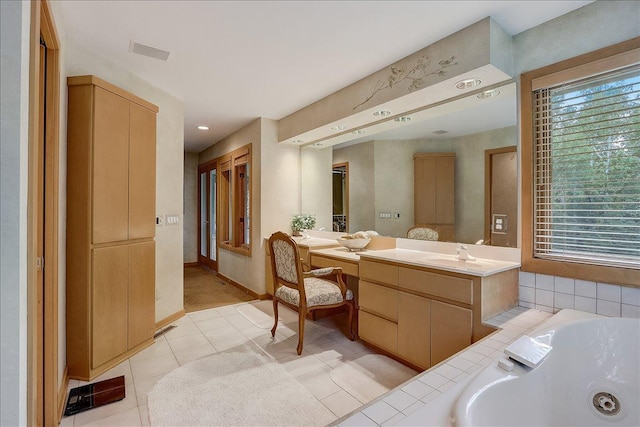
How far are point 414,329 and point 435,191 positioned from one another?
1197 millimetres

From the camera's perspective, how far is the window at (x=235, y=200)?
4.63m

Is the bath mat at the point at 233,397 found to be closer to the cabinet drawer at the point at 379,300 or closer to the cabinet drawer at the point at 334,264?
the cabinet drawer at the point at 379,300

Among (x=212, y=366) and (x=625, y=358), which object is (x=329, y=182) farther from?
(x=625, y=358)

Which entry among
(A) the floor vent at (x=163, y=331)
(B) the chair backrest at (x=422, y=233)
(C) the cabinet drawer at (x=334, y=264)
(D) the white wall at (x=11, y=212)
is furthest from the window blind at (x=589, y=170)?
(A) the floor vent at (x=163, y=331)

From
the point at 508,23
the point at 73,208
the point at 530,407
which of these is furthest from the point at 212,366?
the point at 508,23

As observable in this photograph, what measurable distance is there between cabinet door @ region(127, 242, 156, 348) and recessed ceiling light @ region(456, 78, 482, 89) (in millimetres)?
2870

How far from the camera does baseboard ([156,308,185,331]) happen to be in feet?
10.2

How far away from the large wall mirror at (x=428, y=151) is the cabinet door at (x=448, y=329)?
0.70m

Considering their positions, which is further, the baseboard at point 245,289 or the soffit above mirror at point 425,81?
the baseboard at point 245,289

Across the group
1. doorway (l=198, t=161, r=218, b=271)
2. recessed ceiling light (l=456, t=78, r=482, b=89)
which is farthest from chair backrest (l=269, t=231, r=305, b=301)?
doorway (l=198, t=161, r=218, b=271)

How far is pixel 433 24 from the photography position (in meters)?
2.02

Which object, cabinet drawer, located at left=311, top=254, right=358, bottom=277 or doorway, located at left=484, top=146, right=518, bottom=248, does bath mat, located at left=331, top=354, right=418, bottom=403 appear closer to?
cabinet drawer, located at left=311, top=254, right=358, bottom=277

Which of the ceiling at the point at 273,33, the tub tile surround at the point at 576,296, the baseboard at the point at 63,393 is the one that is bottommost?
the baseboard at the point at 63,393

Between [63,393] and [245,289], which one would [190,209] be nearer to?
[245,289]
